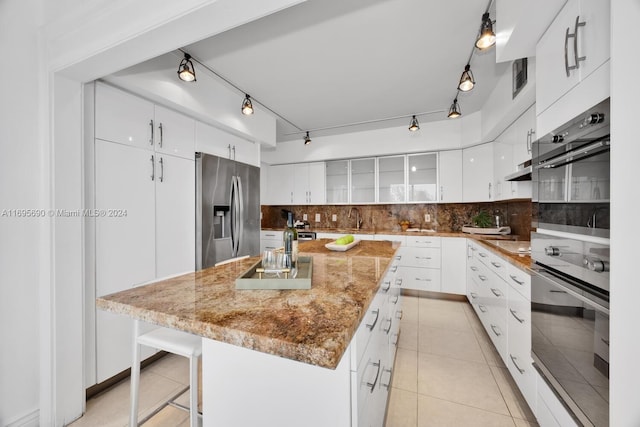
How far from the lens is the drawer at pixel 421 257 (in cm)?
358

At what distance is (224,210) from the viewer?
273cm

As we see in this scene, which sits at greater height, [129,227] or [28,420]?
[129,227]

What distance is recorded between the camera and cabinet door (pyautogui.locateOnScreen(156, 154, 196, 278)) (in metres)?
2.14

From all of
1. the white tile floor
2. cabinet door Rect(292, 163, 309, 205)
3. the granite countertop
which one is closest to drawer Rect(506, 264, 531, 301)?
the white tile floor

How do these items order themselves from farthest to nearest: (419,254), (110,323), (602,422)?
1. (419,254)
2. (110,323)
3. (602,422)

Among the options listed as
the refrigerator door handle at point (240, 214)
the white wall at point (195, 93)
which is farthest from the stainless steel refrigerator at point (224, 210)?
the white wall at point (195, 93)

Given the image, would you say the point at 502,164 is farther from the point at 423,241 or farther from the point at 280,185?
the point at 280,185

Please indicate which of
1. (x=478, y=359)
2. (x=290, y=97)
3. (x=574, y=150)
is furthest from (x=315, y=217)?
(x=574, y=150)

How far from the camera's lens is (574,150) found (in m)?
1.01

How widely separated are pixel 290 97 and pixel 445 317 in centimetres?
321

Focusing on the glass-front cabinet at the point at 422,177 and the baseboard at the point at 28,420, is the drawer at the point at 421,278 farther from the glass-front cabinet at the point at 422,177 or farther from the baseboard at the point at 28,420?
the baseboard at the point at 28,420

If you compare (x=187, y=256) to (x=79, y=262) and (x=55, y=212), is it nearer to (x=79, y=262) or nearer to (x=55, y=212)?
(x=79, y=262)

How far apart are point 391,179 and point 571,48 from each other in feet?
10.1
